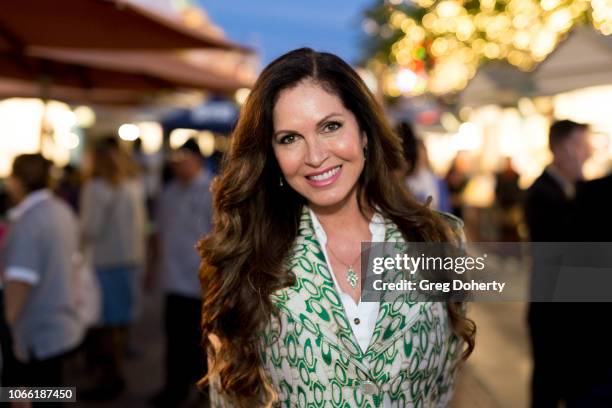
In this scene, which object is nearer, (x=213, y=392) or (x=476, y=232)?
(x=213, y=392)

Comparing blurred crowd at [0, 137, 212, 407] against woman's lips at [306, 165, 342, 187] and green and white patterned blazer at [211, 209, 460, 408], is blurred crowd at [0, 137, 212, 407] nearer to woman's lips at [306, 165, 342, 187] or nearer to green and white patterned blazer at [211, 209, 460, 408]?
green and white patterned blazer at [211, 209, 460, 408]

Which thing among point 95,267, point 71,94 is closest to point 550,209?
point 95,267

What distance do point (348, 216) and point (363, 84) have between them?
1.37 feet

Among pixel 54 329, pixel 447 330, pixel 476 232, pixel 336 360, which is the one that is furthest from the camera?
pixel 476 232

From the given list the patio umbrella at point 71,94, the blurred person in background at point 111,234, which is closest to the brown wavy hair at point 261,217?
the blurred person in background at point 111,234

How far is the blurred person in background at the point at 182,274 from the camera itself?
20.9 feet

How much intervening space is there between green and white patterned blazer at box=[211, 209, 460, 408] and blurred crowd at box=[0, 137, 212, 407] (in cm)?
129

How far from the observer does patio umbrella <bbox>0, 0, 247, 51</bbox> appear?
16.6ft

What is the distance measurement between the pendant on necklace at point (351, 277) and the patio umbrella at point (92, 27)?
10.2 feet

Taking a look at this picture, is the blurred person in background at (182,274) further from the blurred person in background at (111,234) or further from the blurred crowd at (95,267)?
the blurred person in background at (111,234)

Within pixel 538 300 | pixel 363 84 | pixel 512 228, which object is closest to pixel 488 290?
pixel 363 84

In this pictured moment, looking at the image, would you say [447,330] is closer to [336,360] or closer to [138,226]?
[336,360]

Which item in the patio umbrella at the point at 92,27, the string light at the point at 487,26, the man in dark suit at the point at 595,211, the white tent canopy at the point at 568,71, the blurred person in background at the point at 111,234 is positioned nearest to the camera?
the man in dark suit at the point at 595,211

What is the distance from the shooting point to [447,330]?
2.34 meters
